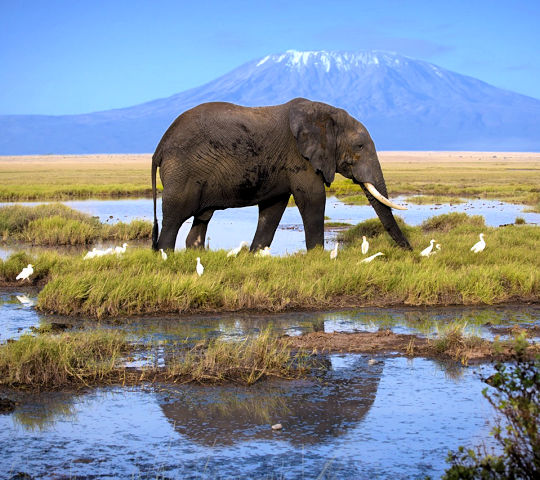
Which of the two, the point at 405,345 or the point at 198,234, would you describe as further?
the point at 198,234

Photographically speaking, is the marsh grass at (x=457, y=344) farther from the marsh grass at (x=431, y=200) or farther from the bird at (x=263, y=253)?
the marsh grass at (x=431, y=200)

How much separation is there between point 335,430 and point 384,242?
31.1 ft

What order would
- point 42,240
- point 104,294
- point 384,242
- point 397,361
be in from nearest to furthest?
point 397,361, point 104,294, point 384,242, point 42,240

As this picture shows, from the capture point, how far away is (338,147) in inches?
599

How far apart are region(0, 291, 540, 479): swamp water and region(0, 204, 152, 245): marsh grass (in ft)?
44.3

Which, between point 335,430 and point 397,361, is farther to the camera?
point 397,361

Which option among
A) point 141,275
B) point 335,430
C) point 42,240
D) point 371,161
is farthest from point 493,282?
point 42,240

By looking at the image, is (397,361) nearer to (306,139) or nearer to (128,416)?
(128,416)

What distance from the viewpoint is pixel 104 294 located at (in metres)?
11.9

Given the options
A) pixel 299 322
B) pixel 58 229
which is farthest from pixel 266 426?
pixel 58 229

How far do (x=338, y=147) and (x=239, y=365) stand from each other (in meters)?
7.14

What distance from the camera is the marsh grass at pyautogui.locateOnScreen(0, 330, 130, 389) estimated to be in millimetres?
8430

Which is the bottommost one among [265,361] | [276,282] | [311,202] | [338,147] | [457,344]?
[457,344]

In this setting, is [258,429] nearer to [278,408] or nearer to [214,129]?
[278,408]
